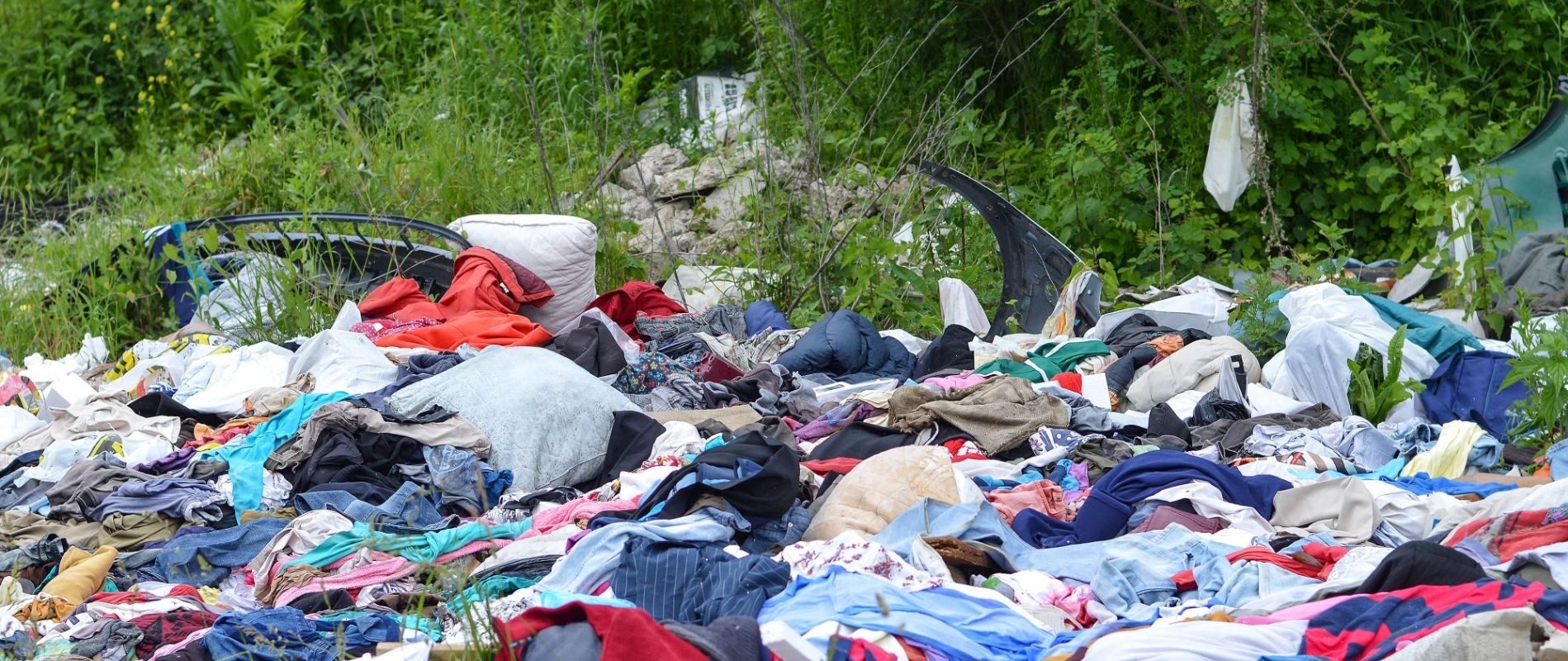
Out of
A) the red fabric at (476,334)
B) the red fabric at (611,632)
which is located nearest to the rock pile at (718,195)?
the red fabric at (476,334)

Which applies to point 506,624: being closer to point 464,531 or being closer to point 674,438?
point 464,531

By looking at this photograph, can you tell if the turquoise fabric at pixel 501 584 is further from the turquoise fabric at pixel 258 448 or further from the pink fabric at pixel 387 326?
the pink fabric at pixel 387 326

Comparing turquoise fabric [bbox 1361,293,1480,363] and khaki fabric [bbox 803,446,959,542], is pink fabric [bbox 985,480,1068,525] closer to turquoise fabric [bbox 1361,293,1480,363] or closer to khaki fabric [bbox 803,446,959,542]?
khaki fabric [bbox 803,446,959,542]

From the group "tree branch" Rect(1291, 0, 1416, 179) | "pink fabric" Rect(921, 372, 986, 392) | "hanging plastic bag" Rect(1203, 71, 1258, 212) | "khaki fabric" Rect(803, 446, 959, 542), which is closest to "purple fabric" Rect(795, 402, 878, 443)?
"pink fabric" Rect(921, 372, 986, 392)

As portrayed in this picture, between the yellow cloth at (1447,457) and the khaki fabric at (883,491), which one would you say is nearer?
the khaki fabric at (883,491)

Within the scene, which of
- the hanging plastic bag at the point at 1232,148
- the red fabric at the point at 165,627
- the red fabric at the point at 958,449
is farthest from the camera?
the hanging plastic bag at the point at 1232,148

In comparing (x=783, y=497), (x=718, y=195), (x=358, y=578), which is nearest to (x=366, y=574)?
(x=358, y=578)

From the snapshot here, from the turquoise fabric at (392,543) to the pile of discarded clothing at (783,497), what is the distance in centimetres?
1

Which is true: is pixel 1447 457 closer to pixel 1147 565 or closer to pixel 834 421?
pixel 1147 565

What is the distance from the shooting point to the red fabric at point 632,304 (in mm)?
6621

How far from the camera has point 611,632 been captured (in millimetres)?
2594

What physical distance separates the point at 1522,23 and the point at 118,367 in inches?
282

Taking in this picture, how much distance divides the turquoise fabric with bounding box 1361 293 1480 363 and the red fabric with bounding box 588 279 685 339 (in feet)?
10.0

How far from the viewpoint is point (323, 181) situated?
8.34m
